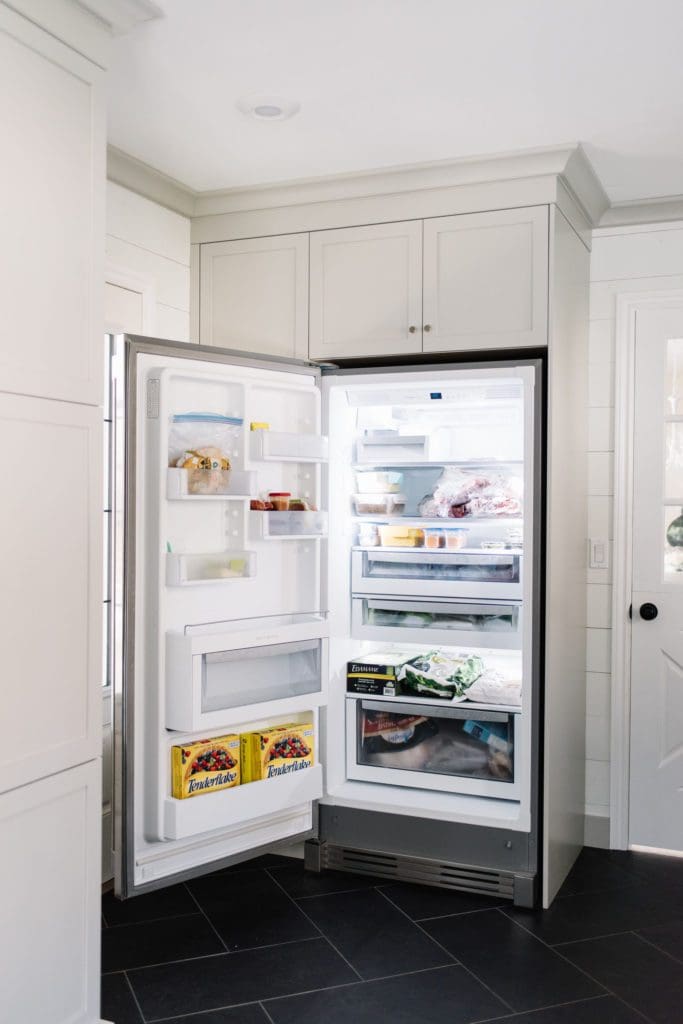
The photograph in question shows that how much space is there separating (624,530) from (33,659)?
247 cm

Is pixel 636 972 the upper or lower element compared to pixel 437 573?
lower

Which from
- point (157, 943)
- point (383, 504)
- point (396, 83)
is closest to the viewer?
point (396, 83)

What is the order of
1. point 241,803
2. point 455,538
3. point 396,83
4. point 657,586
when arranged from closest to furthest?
point 396,83 < point 241,803 < point 455,538 < point 657,586

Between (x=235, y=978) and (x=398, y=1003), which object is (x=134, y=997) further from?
(x=398, y=1003)

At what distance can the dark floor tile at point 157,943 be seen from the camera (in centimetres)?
273

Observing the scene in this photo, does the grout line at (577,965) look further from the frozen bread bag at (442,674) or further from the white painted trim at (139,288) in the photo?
the white painted trim at (139,288)

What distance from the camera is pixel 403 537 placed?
3520 mm

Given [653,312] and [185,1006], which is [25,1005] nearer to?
[185,1006]

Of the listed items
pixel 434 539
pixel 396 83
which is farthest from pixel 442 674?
pixel 396 83

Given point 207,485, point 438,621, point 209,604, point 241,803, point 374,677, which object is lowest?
point 241,803

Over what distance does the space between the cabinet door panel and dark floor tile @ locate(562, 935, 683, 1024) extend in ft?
5.35

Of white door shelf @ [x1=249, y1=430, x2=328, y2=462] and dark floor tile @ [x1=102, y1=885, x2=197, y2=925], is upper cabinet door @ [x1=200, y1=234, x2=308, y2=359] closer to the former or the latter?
white door shelf @ [x1=249, y1=430, x2=328, y2=462]

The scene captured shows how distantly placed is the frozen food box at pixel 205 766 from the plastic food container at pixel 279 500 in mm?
766

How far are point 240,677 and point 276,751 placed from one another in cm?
30
